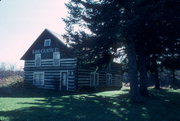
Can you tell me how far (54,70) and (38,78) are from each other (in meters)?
4.03

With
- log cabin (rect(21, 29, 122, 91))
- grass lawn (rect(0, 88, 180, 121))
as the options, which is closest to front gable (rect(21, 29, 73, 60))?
log cabin (rect(21, 29, 122, 91))

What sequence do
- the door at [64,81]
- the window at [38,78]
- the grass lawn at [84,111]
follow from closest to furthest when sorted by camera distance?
the grass lawn at [84,111] < the door at [64,81] < the window at [38,78]

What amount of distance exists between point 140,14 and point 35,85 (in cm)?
2422

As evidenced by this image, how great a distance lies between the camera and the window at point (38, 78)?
115ft

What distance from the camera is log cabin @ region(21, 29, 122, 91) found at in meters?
31.4

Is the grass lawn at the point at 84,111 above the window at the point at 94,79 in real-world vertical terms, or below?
below

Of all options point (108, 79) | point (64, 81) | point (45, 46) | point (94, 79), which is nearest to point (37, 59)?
point (45, 46)

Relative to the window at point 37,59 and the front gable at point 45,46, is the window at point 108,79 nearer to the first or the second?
the front gable at point 45,46

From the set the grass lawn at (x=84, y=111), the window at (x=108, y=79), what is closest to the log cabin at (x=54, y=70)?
the window at (x=108, y=79)

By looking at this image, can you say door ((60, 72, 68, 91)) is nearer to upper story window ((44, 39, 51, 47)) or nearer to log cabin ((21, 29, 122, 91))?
log cabin ((21, 29, 122, 91))

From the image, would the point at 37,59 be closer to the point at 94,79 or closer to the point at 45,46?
the point at 45,46

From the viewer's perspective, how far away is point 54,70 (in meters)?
33.3

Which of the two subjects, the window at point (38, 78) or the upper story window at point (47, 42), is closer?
the upper story window at point (47, 42)

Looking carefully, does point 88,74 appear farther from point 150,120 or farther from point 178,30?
point 150,120
